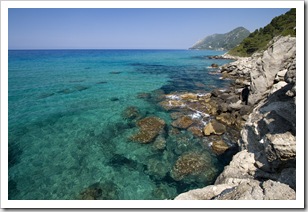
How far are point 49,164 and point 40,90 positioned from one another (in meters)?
19.2

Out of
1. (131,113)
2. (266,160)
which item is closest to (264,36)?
(131,113)

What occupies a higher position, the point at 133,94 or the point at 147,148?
the point at 133,94

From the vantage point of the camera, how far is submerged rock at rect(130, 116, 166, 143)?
14.0m

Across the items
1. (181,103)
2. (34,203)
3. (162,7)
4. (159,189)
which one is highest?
(162,7)

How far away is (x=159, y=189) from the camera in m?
9.84

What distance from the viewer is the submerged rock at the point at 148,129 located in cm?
1397

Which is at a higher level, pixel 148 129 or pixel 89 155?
pixel 148 129

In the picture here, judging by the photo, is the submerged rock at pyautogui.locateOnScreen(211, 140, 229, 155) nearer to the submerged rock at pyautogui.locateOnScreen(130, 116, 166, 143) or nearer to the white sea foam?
the submerged rock at pyautogui.locateOnScreen(130, 116, 166, 143)

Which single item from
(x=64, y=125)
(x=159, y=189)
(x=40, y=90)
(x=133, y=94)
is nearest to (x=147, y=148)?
(x=159, y=189)

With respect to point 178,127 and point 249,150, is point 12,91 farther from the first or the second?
point 249,150

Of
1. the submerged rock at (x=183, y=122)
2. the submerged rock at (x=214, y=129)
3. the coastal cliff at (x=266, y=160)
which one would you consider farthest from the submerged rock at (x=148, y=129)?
the coastal cliff at (x=266, y=160)

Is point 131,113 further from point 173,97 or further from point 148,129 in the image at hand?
point 173,97

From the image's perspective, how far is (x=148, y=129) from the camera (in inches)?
599

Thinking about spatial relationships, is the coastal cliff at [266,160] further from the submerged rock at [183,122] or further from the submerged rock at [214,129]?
the submerged rock at [183,122]
